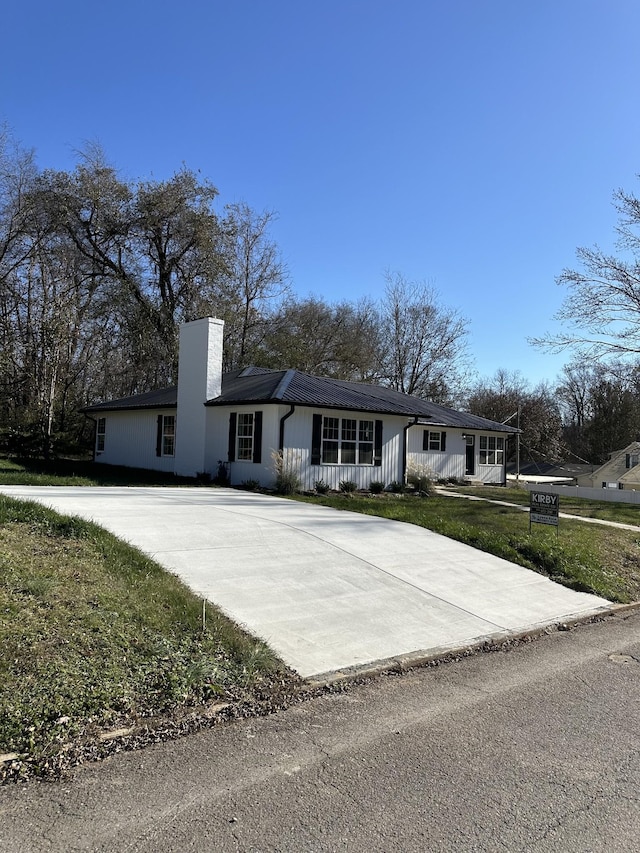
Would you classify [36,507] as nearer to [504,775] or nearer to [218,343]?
[504,775]

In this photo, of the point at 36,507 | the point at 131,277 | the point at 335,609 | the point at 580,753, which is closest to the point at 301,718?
the point at 580,753

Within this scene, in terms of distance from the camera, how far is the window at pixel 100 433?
83.6 feet

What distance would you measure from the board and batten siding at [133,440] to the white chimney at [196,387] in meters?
0.98

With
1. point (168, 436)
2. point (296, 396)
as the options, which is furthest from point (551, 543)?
point (168, 436)

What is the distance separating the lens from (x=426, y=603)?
7055mm

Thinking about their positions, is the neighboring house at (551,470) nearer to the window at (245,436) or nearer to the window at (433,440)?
the window at (433,440)

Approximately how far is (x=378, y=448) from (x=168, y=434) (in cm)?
766

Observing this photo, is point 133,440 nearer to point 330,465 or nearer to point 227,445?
point 227,445

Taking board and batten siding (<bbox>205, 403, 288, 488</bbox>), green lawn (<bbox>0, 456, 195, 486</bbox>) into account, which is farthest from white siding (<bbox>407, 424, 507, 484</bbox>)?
green lawn (<bbox>0, 456, 195, 486</bbox>)

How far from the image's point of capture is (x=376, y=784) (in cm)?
334

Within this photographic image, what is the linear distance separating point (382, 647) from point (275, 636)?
100 cm

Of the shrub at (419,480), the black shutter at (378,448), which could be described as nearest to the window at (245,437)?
the black shutter at (378,448)

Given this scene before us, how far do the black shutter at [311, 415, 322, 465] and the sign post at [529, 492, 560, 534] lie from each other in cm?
807

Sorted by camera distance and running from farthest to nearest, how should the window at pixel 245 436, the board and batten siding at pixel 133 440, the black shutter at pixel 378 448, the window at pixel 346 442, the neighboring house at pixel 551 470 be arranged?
the neighboring house at pixel 551 470, the board and batten siding at pixel 133 440, the black shutter at pixel 378 448, the window at pixel 346 442, the window at pixel 245 436
